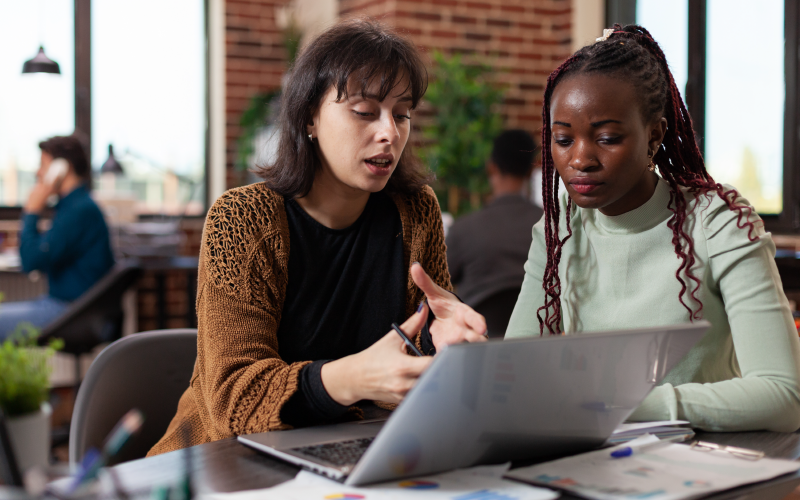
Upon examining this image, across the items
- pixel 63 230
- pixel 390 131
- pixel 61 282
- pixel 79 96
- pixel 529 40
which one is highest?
pixel 529 40

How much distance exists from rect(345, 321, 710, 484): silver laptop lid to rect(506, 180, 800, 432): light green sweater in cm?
19

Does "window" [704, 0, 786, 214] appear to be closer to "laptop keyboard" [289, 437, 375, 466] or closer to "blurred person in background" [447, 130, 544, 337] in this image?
"blurred person in background" [447, 130, 544, 337]

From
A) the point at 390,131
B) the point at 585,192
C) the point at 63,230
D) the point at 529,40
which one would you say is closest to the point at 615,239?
the point at 585,192

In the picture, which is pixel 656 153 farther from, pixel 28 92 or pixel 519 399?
pixel 28 92

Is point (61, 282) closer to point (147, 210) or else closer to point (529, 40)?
point (147, 210)

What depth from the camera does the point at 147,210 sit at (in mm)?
5184

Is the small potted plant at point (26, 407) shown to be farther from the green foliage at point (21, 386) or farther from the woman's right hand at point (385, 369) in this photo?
the woman's right hand at point (385, 369)

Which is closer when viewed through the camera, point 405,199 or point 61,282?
point 405,199

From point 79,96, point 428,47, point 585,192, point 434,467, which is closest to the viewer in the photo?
point 434,467

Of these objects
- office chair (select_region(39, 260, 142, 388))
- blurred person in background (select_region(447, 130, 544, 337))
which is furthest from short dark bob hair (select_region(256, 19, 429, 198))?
office chair (select_region(39, 260, 142, 388))

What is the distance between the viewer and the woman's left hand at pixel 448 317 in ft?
3.09

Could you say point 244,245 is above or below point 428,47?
below

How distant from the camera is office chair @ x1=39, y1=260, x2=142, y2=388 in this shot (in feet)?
10.7

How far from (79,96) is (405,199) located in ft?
13.8
